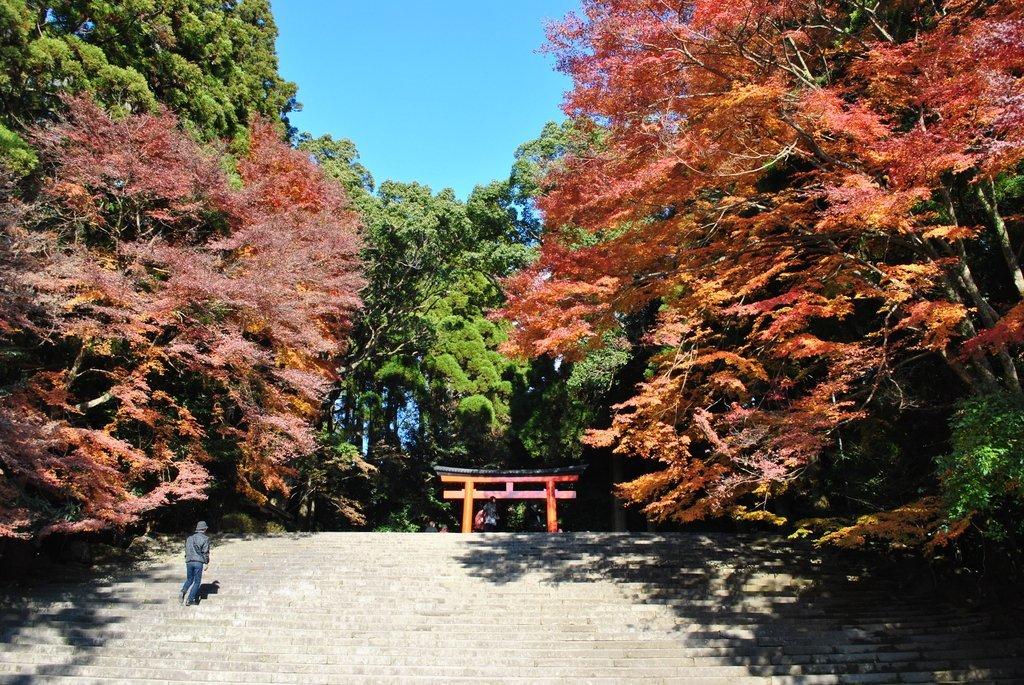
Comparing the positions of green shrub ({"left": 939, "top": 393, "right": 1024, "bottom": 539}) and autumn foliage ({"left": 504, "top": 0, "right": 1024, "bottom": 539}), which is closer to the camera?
green shrub ({"left": 939, "top": 393, "right": 1024, "bottom": 539})

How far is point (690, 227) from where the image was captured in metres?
7.29

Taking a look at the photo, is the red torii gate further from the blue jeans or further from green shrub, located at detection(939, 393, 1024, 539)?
green shrub, located at detection(939, 393, 1024, 539)

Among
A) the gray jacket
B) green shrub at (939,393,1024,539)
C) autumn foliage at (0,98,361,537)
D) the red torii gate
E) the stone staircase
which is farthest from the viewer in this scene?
the red torii gate

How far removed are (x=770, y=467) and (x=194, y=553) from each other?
6.83 metres

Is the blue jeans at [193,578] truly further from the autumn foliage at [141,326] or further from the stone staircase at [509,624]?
the autumn foliage at [141,326]

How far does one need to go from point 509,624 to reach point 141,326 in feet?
21.7

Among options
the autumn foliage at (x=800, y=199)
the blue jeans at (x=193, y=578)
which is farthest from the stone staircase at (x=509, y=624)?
the autumn foliage at (x=800, y=199)

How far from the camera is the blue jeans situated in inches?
294

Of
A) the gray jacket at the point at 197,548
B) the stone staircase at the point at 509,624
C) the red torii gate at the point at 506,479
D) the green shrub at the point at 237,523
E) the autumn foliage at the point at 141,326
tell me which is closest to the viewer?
the stone staircase at the point at 509,624

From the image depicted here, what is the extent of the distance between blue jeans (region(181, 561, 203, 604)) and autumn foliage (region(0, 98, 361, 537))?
1.63 meters

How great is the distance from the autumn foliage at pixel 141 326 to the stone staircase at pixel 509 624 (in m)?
1.37

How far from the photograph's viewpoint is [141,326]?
8961mm

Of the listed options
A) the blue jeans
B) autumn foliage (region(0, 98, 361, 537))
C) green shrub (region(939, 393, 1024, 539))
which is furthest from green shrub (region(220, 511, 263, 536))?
green shrub (region(939, 393, 1024, 539))

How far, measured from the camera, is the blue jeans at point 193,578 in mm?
7469
